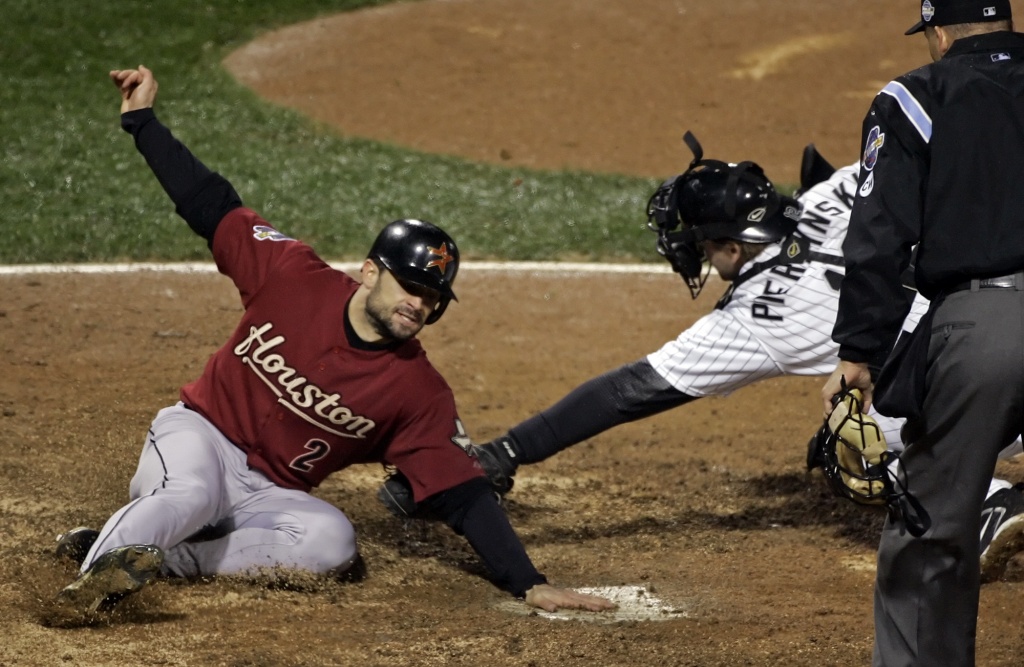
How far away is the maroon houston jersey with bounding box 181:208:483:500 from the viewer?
14.2ft

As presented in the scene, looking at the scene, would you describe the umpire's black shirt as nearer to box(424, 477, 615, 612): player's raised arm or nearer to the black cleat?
box(424, 477, 615, 612): player's raised arm

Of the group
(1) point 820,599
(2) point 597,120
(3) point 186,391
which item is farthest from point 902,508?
(2) point 597,120

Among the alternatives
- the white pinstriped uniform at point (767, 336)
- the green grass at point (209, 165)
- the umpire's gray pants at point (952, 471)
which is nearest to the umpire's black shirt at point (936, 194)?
the umpire's gray pants at point (952, 471)

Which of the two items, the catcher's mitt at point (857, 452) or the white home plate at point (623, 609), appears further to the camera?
the white home plate at point (623, 609)

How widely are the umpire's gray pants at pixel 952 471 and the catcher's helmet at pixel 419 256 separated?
161cm

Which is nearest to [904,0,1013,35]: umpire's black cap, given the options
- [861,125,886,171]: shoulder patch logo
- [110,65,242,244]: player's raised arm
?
[861,125,886,171]: shoulder patch logo

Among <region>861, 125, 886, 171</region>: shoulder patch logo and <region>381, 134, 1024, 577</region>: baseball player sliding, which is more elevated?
<region>861, 125, 886, 171</region>: shoulder patch logo

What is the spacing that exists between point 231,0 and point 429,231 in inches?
423

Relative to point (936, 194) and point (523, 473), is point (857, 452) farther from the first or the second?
point (523, 473)

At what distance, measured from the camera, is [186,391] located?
4.65 metres

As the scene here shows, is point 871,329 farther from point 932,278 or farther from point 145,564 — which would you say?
point 145,564

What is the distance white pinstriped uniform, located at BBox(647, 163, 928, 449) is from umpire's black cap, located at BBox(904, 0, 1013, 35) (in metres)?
1.69

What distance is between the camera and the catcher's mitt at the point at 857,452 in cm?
327

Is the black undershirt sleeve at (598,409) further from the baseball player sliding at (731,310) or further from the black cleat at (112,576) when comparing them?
the black cleat at (112,576)
